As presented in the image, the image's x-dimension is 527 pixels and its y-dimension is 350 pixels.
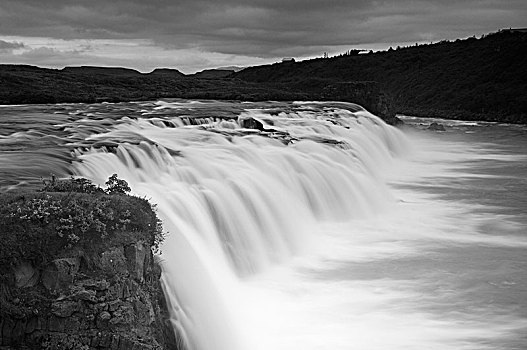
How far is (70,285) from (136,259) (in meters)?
0.94

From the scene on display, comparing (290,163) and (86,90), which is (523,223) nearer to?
(290,163)

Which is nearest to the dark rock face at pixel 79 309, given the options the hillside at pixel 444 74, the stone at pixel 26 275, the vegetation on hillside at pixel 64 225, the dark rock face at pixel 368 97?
the stone at pixel 26 275

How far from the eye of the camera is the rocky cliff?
7520 mm

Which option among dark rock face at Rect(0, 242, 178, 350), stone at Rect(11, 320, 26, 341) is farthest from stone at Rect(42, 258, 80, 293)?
stone at Rect(11, 320, 26, 341)

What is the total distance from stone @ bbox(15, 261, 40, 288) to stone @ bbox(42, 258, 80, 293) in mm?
100

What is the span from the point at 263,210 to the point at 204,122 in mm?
12291

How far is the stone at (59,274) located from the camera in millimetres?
7617

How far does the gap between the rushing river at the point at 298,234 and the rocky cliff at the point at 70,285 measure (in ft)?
5.05

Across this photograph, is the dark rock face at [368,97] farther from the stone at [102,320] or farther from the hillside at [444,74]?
the stone at [102,320]

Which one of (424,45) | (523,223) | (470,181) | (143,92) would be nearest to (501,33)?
(424,45)

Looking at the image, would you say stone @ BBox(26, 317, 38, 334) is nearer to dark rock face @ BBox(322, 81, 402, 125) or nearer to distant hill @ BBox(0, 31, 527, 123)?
distant hill @ BBox(0, 31, 527, 123)

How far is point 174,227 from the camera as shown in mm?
11633

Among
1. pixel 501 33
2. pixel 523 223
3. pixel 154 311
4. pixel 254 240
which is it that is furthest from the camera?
pixel 501 33

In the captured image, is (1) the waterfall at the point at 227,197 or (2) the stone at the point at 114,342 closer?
(2) the stone at the point at 114,342
